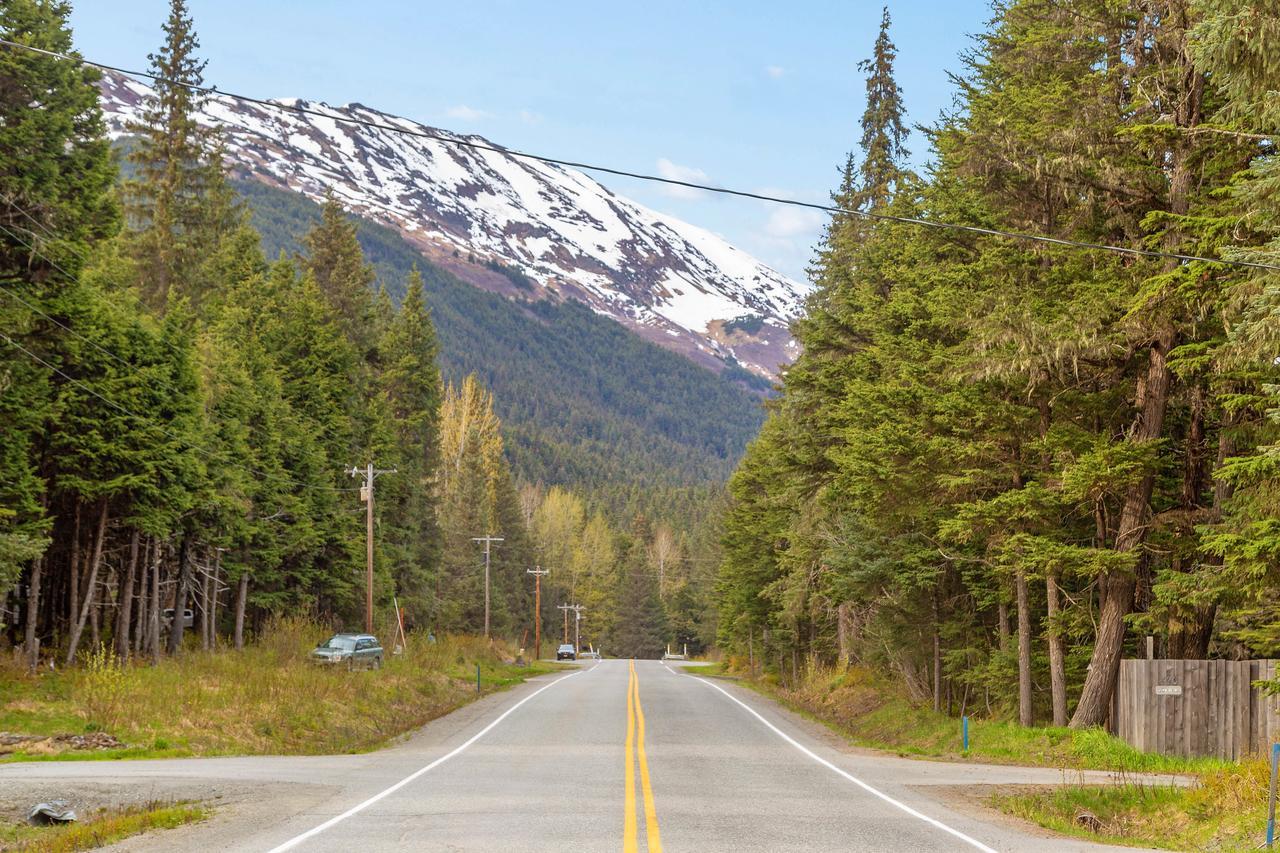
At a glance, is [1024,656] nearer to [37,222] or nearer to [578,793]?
[578,793]

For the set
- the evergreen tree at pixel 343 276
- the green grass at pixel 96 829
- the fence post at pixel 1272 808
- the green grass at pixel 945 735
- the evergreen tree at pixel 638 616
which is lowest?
the evergreen tree at pixel 638 616

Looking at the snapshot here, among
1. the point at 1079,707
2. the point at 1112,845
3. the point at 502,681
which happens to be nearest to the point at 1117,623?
the point at 1079,707

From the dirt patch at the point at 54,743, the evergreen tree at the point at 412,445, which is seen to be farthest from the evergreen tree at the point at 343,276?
the dirt patch at the point at 54,743

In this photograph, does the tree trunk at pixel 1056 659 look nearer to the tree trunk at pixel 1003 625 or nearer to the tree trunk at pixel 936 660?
the tree trunk at pixel 1003 625

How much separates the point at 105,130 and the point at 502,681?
101 ft

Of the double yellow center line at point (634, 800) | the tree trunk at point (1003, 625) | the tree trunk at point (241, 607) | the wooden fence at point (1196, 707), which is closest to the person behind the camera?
the double yellow center line at point (634, 800)

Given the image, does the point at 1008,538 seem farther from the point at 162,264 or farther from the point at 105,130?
the point at 162,264

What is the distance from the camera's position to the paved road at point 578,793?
1240 centimetres

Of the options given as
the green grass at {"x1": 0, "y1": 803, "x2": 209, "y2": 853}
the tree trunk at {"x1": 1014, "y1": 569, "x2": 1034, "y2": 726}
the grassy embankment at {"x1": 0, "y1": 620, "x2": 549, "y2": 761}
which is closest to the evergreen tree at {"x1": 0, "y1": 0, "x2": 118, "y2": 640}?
the grassy embankment at {"x1": 0, "y1": 620, "x2": 549, "y2": 761}

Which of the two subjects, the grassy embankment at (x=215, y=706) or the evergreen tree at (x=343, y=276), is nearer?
the grassy embankment at (x=215, y=706)

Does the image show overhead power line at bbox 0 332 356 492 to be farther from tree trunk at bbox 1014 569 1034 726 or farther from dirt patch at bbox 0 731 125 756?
tree trunk at bbox 1014 569 1034 726

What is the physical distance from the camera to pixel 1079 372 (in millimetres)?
22766

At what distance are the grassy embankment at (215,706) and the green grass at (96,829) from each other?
27.8 feet

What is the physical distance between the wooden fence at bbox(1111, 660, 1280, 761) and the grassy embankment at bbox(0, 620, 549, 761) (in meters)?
15.8
